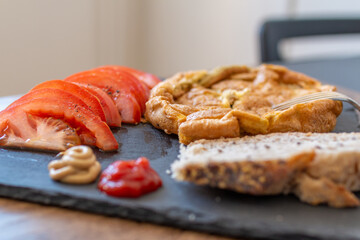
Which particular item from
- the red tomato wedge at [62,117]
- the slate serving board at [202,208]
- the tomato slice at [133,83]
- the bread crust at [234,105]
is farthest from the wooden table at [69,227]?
the tomato slice at [133,83]

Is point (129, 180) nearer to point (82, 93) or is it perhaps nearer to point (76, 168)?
point (76, 168)

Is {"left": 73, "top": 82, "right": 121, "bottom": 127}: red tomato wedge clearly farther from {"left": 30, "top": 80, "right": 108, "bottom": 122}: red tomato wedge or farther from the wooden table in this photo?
the wooden table

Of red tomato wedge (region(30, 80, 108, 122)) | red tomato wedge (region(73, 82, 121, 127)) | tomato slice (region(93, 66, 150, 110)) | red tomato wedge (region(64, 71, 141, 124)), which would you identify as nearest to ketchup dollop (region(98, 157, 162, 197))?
red tomato wedge (region(30, 80, 108, 122))

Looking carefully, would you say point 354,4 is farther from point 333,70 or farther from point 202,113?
point 202,113

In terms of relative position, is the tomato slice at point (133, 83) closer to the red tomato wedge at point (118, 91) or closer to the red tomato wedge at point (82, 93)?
the red tomato wedge at point (118, 91)

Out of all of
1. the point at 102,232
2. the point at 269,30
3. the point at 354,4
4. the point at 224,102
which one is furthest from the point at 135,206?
the point at 354,4

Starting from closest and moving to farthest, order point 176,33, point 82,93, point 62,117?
point 62,117 → point 82,93 → point 176,33

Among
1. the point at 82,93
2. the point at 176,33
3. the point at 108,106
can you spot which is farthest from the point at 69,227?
the point at 176,33
